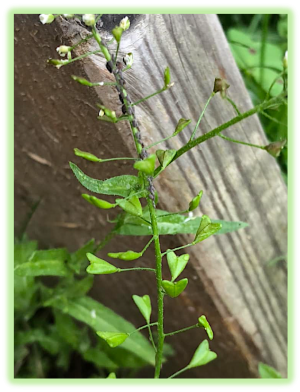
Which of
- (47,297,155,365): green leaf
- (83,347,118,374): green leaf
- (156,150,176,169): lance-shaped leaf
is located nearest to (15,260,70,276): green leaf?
(47,297,155,365): green leaf

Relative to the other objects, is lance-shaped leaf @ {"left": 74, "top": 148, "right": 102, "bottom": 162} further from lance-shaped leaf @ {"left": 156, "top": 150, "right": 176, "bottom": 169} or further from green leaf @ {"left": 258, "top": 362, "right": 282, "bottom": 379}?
green leaf @ {"left": 258, "top": 362, "right": 282, "bottom": 379}

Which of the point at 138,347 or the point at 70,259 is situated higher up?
the point at 70,259

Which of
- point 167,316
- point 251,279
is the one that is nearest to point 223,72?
point 251,279

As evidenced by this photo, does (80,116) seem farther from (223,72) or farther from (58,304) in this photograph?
(58,304)

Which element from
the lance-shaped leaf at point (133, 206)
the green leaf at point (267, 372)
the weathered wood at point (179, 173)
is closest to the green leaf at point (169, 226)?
the weathered wood at point (179, 173)

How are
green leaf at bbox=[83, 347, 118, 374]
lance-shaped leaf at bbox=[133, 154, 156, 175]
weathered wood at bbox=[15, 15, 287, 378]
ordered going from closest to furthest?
1. lance-shaped leaf at bbox=[133, 154, 156, 175]
2. weathered wood at bbox=[15, 15, 287, 378]
3. green leaf at bbox=[83, 347, 118, 374]

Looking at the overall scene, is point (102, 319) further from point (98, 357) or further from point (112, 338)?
point (112, 338)
